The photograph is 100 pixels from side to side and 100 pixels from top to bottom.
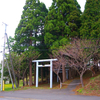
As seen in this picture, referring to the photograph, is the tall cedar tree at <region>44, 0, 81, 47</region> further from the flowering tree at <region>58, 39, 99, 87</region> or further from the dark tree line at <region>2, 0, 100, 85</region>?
the flowering tree at <region>58, 39, 99, 87</region>

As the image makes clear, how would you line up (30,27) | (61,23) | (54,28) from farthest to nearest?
(30,27) → (61,23) → (54,28)

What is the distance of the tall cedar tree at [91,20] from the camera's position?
47.0 ft

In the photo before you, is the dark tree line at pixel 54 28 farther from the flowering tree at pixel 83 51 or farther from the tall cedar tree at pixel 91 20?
the flowering tree at pixel 83 51

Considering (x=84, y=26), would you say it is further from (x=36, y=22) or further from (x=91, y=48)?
(x=36, y=22)

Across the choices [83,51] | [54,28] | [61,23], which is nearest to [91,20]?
[61,23]

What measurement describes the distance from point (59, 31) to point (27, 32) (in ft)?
17.1

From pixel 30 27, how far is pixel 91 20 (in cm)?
849

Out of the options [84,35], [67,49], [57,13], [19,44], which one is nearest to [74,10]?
[57,13]

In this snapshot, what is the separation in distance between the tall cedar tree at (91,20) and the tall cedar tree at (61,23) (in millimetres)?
1403

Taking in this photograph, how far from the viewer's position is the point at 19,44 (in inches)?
765

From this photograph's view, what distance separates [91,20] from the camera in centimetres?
1530

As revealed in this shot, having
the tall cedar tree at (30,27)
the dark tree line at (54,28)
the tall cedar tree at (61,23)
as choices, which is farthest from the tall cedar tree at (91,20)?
the tall cedar tree at (30,27)

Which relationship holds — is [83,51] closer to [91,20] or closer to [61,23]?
[91,20]

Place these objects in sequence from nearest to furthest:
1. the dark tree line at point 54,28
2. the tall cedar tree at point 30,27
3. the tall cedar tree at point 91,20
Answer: the tall cedar tree at point 91,20, the dark tree line at point 54,28, the tall cedar tree at point 30,27
